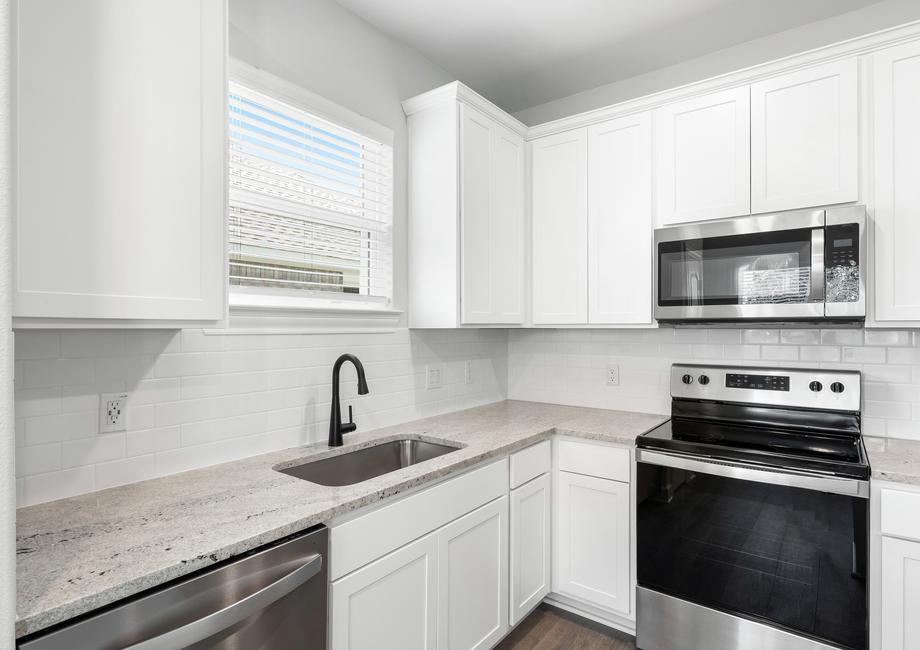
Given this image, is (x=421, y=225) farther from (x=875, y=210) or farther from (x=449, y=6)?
(x=875, y=210)

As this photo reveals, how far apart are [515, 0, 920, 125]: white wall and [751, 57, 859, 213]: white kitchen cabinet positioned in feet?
1.54

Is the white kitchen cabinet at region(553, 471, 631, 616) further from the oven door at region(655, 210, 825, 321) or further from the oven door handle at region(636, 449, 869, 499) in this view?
the oven door at region(655, 210, 825, 321)

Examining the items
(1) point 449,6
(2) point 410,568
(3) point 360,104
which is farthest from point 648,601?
(1) point 449,6

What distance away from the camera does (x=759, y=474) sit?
70.9 inches

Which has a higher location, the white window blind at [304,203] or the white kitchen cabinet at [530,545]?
the white window blind at [304,203]

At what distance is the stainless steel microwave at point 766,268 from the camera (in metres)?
1.88

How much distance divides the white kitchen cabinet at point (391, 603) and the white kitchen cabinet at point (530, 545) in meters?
0.52

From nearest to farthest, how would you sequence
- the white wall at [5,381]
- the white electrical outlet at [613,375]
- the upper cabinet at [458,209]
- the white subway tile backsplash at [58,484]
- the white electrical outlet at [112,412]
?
1. the white wall at [5,381]
2. the white subway tile backsplash at [58,484]
3. the white electrical outlet at [112,412]
4. the upper cabinet at [458,209]
5. the white electrical outlet at [613,375]

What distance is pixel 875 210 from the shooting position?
1.92 meters

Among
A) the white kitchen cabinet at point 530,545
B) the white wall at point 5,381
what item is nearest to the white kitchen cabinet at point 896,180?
the white kitchen cabinet at point 530,545

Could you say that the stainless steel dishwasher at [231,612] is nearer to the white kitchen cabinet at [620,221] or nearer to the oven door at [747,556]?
the oven door at [747,556]

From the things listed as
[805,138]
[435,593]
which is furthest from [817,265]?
[435,593]

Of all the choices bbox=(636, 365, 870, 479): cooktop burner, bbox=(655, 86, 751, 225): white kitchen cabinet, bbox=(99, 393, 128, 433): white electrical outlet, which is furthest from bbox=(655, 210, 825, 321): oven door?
bbox=(99, 393, 128, 433): white electrical outlet

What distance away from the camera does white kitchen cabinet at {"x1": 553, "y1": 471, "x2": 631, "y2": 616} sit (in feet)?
7.07
